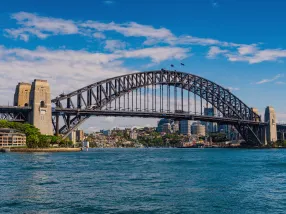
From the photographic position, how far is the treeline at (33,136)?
2788 inches

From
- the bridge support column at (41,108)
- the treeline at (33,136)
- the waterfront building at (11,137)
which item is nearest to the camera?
the treeline at (33,136)

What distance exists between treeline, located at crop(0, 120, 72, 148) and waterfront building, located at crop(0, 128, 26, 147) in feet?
2.73

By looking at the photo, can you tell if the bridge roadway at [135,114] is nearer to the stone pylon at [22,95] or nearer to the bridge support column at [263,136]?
the stone pylon at [22,95]

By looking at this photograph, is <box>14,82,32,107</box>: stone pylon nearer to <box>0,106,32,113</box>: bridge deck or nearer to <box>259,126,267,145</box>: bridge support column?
<box>0,106,32,113</box>: bridge deck

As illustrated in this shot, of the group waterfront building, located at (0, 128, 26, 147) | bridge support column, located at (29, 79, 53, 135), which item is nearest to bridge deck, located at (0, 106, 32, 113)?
bridge support column, located at (29, 79, 53, 135)

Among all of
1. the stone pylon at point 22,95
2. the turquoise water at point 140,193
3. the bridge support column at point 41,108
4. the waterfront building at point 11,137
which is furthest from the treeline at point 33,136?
the turquoise water at point 140,193

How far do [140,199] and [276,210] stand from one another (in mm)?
5532

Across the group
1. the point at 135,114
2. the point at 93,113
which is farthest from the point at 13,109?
the point at 135,114

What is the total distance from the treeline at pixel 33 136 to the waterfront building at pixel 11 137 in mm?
831

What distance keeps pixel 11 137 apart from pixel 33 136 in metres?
5.57

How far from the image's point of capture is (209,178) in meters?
27.5

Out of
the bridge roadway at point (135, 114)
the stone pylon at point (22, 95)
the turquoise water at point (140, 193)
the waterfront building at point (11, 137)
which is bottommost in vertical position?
the turquoise water at point (140, 193)

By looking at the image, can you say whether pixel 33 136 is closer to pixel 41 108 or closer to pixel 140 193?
pixel 41 108

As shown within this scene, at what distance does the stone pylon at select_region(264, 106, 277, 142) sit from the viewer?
111188 mm
